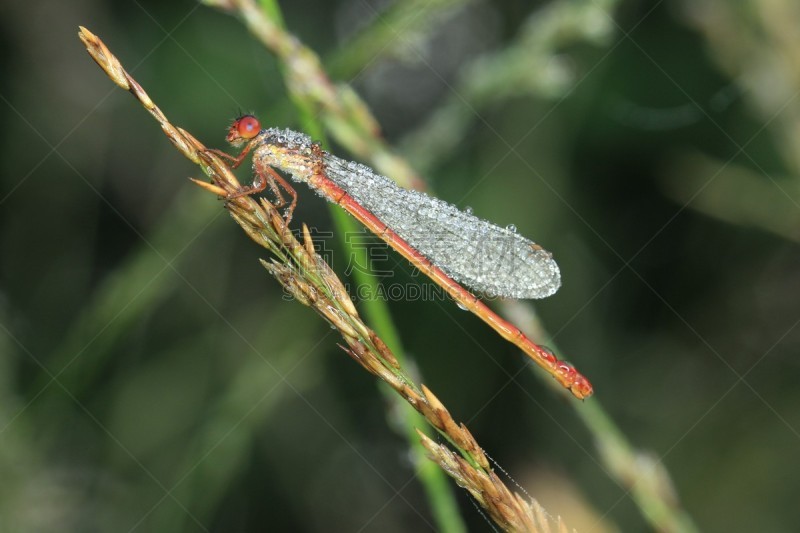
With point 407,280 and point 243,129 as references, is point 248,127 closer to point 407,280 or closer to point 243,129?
point 243,129

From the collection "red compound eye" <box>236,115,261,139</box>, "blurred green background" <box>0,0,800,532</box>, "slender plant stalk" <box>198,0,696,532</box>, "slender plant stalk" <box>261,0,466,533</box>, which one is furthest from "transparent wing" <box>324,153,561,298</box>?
"slender plant stalk" <box>261,0,466,533</box>

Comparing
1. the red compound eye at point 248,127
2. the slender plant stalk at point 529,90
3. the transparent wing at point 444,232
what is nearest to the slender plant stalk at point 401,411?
the slender plant stalk at point 529,90

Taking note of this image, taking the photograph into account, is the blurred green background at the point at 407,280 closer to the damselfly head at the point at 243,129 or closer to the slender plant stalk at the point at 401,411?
the damselfly head at the point at 243,129

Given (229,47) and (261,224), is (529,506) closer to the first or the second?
(261,224)

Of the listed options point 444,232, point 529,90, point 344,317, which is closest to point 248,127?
point 444,232

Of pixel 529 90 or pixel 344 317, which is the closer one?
pixel 344 317

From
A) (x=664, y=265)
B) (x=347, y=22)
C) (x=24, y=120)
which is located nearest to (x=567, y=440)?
(x=664, y=265)

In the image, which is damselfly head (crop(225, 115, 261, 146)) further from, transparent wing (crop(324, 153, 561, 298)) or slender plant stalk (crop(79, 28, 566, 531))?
slender plant stalk (crop(79, 28, 566, 531))
